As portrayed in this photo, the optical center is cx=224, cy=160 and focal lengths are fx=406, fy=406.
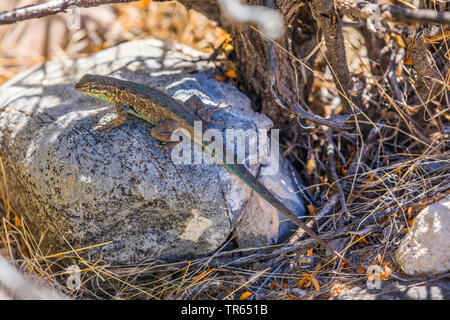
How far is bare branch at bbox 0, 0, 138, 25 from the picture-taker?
9.21ft

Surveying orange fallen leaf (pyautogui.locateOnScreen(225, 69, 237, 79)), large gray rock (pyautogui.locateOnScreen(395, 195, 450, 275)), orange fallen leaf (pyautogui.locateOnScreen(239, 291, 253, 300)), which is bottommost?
orange fallen leaf (pyautogui.locateOnScreen(239, 291, 253, 300))

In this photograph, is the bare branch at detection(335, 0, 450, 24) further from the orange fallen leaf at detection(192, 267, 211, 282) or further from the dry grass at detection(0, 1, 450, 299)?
the orange fallen leaf at detection(192, 267, 211, 282)

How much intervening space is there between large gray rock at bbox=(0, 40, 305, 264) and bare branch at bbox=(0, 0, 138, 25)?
0.70 meters

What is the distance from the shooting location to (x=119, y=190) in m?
2.79

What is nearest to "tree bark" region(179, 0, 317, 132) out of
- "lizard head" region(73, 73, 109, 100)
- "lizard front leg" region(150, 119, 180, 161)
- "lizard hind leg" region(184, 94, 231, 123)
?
"lizard hind leg" region(184, 94, 231, 123)

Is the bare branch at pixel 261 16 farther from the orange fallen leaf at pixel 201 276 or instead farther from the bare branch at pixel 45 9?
the orange fallen leaf at pixel 201 276

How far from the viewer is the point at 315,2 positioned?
2.60 m

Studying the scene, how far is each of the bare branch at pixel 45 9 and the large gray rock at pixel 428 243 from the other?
2.48m

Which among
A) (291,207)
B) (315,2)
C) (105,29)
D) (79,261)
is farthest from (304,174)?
(105,29)

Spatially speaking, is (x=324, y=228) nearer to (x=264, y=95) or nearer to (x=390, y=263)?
(x=390, y=263)

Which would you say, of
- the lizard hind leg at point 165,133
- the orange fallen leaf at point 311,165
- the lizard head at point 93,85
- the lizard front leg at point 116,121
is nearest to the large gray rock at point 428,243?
the orange fallen leaf at point 311,165

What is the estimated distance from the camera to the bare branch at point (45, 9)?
2.81 m

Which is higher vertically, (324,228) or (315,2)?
(315,2)

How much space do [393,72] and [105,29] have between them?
11.7ft
